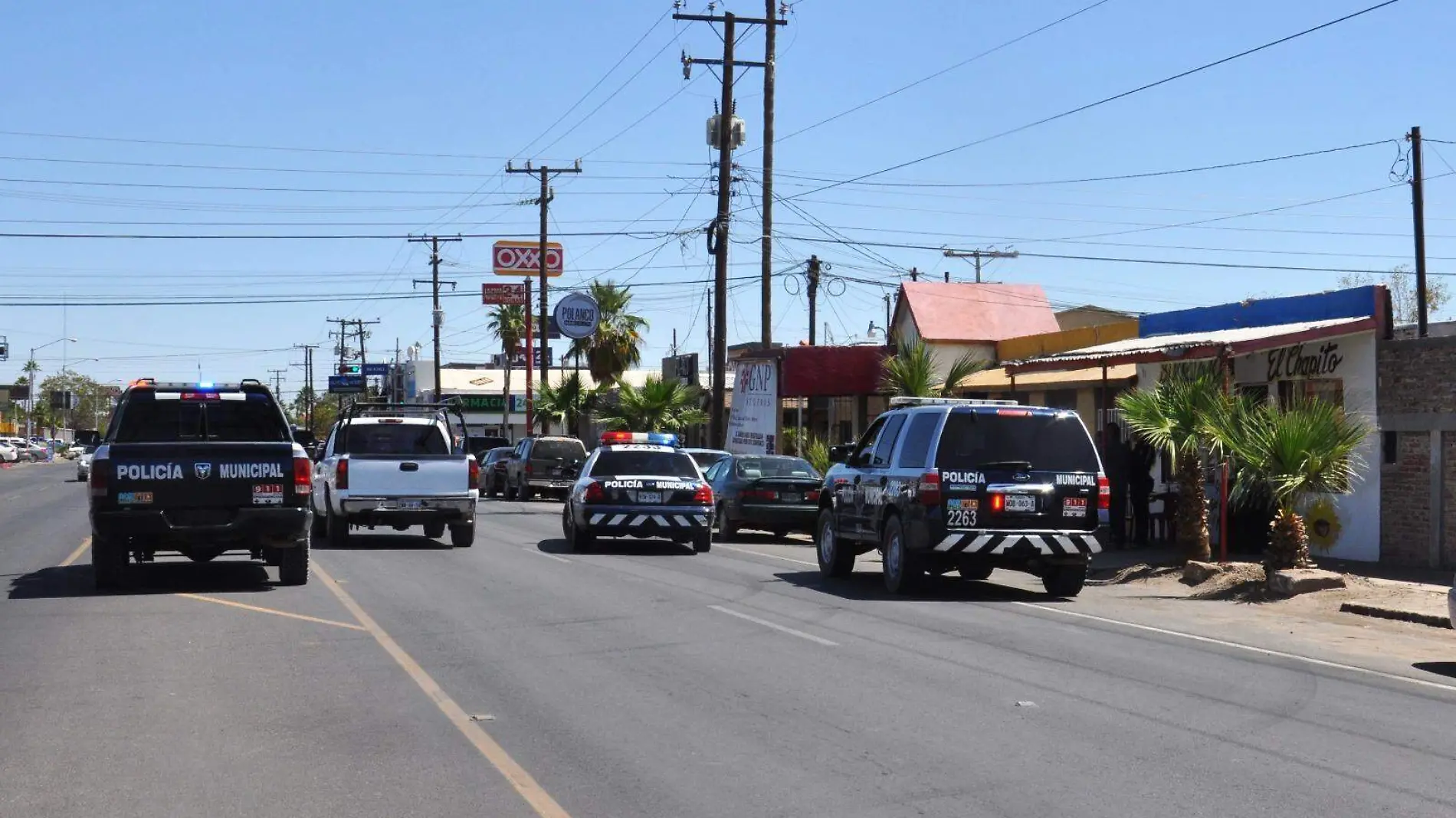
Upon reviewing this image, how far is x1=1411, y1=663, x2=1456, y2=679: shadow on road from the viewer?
1216 centimetres

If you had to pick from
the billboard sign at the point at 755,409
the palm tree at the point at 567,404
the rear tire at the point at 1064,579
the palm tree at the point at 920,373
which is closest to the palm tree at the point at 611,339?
the palm tree at the point at 567,404

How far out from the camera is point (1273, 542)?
18312 millimetres

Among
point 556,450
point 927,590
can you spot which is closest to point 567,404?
point 556,450

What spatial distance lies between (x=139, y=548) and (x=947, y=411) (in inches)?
340

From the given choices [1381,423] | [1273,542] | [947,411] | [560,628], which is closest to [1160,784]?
[560,628]

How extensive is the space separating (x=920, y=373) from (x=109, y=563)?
17.7m

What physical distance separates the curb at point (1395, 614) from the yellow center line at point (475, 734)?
32.2 ft

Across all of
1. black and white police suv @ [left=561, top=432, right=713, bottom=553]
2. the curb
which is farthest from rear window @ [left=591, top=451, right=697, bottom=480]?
the curb

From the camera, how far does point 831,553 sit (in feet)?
63.4

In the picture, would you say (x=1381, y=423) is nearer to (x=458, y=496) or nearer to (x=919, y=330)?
(x=458, y=496)

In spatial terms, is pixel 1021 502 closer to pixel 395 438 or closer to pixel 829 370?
pixel 395 438

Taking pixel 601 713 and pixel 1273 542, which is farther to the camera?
pixel 1273 542

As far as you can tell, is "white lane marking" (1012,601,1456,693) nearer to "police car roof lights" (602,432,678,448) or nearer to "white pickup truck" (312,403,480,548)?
"white pickup truck" (312,403,480,548)

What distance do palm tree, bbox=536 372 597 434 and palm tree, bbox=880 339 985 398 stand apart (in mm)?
29607
